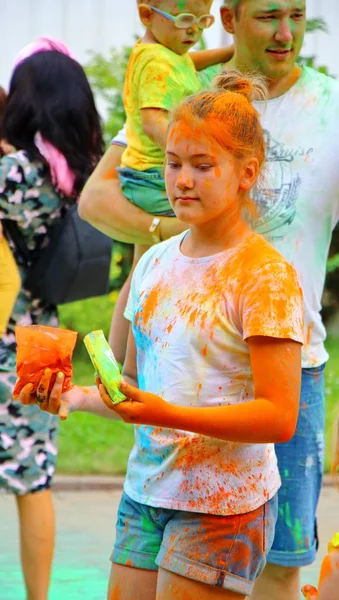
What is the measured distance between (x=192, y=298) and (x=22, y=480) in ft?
6.43

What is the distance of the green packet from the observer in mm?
2309

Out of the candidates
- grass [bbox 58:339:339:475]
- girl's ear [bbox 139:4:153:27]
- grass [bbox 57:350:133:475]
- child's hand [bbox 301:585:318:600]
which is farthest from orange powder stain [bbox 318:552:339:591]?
grass [bbox 57:350:133:475]

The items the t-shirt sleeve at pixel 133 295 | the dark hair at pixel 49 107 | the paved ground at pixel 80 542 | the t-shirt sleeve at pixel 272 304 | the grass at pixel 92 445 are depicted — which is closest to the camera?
the t-shirt sleeve at pixel 272 304

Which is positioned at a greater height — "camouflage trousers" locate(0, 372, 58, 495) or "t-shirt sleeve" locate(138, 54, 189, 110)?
"t-shirt sleeve" locate(138, 54, 189, 110)

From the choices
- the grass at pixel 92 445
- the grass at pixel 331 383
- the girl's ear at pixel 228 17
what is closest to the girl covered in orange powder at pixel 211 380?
the girl's ear at pixel 228 17

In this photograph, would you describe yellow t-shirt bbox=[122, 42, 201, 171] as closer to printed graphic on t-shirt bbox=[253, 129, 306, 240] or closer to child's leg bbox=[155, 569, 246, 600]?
printed graphic on t-shirt bbox=[253, 129, 306, 240]

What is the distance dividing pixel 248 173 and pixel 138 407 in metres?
0.65

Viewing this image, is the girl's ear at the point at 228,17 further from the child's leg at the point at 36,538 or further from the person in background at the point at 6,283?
the child's leg at the point at 36,538

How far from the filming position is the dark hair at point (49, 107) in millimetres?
4324

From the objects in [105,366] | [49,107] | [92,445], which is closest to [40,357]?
[105,366]

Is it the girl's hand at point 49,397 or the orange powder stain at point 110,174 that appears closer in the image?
the girl's hand at point 49,397

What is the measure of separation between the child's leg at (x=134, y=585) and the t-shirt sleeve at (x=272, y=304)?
620 mm

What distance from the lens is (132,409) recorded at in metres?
2.30

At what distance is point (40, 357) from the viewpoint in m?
2.51
